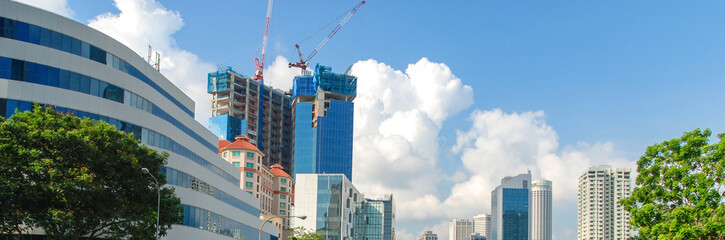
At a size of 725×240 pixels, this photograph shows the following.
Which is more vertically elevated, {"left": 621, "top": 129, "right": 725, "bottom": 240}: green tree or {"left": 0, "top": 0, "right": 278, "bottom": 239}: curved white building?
{"left": 0, "top": 0, "right": 278, "bottom": 239}: curved white building

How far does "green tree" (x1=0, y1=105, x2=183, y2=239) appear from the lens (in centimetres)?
3819

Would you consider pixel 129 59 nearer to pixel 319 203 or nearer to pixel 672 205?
pixel 672 205

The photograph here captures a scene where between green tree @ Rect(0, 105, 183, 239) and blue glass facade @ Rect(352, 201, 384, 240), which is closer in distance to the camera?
green tree @ Rect(0, 105, 183, 239)

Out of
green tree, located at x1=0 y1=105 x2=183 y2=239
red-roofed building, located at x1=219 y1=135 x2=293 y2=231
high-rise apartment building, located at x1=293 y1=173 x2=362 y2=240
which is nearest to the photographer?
green tree, located at x1=0 y1=105 x2=183 y2=239

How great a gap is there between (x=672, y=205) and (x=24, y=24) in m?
44.0

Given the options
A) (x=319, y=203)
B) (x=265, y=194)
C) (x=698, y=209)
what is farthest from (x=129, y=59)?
(x=265, y=194)

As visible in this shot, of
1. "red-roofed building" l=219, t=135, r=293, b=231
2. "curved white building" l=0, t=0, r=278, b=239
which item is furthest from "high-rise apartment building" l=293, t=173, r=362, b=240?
"curved white building" l=0, t=0, r=278, b=239

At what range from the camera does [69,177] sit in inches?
1543

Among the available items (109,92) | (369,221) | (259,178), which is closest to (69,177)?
(109,92)

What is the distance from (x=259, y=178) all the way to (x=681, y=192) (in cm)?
13040

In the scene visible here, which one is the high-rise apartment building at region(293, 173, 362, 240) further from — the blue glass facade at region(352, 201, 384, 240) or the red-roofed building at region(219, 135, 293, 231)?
the blue glass facade at region(352, 201, 384, 240)

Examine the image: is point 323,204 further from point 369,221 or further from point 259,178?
point 369,221

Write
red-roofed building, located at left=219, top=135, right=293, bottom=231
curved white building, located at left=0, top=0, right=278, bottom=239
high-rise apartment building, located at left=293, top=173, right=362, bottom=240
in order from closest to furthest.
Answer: curved white building, located at left=0, top=0, right=278, bottom=239 → high-rise apartment building, located at left=293, top=173, right=362, bottom=240 → red-roofed building, located at left=219, top=135, right=293, bottom=231

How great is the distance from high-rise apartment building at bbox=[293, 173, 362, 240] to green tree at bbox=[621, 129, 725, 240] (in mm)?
109203
